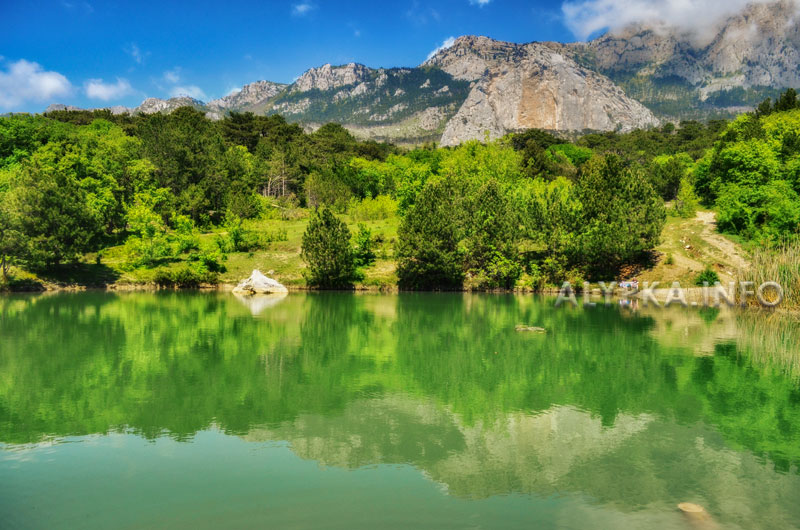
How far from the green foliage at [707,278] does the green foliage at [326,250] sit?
1077 inches

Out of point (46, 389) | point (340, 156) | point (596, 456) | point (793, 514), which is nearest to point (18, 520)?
point (46, 389)

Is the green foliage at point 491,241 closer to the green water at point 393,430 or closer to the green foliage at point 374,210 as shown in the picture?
the green foliage at point 374,210

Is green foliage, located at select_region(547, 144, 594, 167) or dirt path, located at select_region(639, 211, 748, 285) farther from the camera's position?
green foliage, located at select_region(547, 144, 594, 167)

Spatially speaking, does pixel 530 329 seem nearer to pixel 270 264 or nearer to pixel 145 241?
pixel 270 264

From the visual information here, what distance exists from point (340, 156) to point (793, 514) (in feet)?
286

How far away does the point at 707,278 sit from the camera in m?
42.8

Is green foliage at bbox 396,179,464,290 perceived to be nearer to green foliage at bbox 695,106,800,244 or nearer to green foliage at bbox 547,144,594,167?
green foliage at bbox 695,106,800,244

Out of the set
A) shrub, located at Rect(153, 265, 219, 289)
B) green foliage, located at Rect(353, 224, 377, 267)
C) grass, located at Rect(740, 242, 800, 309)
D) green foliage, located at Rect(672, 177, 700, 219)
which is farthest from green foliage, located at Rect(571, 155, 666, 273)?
shrub, located at Rect(153, 265, 219, 289)

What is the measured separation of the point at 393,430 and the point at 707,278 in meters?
39.6

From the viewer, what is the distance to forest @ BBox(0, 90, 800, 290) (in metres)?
44.4

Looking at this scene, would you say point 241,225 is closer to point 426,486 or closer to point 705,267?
point 705,267

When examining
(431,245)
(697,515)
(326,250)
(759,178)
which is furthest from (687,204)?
(697,515)

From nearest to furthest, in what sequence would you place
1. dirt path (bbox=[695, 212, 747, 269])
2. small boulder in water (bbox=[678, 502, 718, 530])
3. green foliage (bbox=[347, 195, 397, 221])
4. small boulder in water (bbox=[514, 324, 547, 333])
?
small boulder in water (bbox=[678, 502, 718, 530]) → small boulder in water (bbox=[514, 324, 547, 333]) → dirt path (bbox=[695, 212, 747, 269]) → green foliage (bbox=[347, 195, 397, 221])

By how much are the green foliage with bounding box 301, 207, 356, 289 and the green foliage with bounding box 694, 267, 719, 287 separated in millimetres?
27347
